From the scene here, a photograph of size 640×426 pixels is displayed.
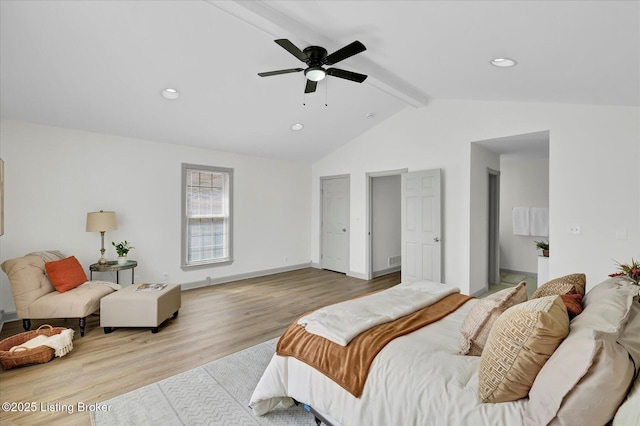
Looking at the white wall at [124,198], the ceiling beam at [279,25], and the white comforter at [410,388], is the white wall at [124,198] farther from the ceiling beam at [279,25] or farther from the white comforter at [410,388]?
the white comforter at [410,388]

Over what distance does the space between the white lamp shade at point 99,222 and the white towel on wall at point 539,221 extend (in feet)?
24.5

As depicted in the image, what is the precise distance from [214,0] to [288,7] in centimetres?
60

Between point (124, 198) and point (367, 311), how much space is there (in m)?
4.33

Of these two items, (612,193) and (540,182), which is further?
(540,182)

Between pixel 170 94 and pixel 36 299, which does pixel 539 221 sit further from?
pixel 36 299

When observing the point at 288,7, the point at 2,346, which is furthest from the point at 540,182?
the point at 2,346

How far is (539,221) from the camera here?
20.5ft

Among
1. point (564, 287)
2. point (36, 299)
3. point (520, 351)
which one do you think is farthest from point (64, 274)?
point (564, 287)

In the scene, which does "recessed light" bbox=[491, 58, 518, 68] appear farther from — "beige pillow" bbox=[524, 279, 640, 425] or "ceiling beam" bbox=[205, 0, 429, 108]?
"beige pillow" bbox=[524, 279, 640, 425]

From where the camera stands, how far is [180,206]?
5395 mm

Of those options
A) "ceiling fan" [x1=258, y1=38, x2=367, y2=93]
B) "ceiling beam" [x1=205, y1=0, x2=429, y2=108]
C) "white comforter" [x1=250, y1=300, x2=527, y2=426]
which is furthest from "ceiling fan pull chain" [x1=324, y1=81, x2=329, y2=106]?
"white comforter" [x1=250, y1=300, x2=527, y2=426]

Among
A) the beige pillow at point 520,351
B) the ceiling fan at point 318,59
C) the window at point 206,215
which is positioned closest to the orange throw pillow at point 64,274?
the window at point 206,215

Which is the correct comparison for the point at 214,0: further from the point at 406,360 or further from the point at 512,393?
the point at 512,393

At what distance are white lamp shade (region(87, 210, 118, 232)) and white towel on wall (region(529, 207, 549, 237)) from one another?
746 centimetres
